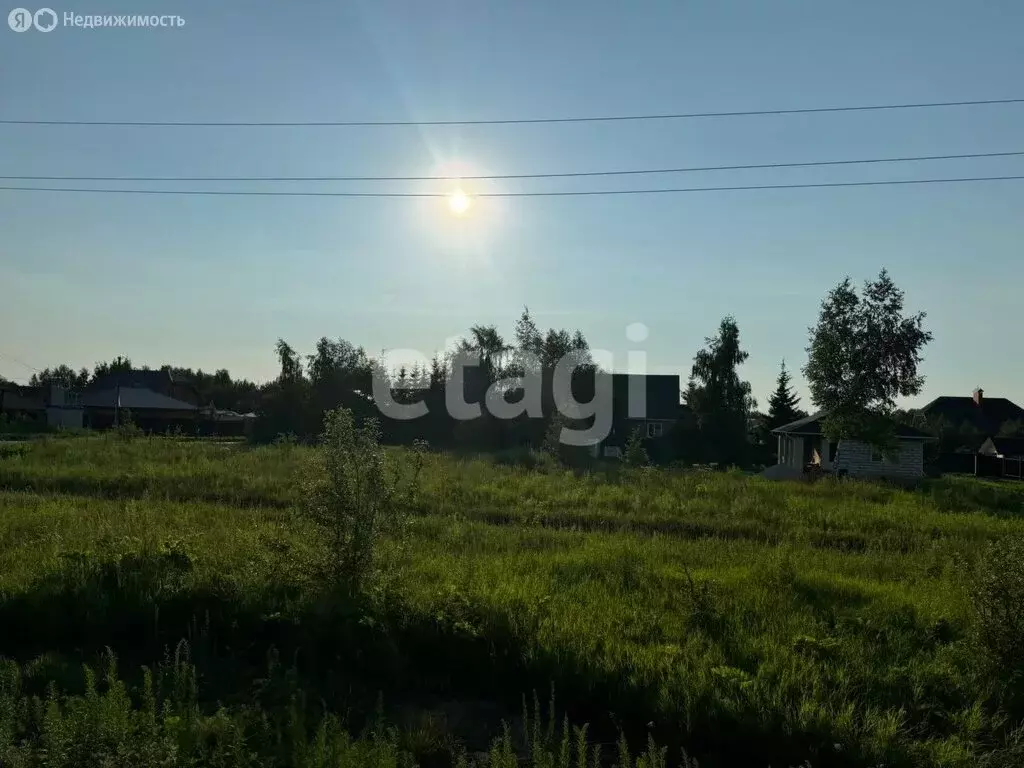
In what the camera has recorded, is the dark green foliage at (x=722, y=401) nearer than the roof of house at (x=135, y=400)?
Yes

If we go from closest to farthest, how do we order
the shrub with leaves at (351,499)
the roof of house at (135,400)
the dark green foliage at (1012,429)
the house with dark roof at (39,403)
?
1. the shrub with leaves at (351,499)
2. the dark green foliage at (1012,429)
3. the house with dark roof at (39,403)
4. the roof of house at (135,400)

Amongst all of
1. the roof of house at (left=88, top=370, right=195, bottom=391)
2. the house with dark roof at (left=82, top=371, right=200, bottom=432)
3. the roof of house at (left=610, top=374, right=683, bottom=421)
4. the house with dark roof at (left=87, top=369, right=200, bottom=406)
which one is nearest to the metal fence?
the roof of house at (left=610, top=374, right=683, bottom=421)

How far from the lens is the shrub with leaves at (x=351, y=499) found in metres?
7.55

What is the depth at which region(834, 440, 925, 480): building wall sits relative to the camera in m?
34.8

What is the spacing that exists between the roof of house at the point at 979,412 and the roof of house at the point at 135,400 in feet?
217

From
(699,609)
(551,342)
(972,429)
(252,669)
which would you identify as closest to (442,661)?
(252,669)

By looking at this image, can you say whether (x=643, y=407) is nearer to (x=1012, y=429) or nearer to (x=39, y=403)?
(x=1012, y=429)

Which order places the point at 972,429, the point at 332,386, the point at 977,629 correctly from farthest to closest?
the point at 972,429, the point at 332,386, the point at 977,629

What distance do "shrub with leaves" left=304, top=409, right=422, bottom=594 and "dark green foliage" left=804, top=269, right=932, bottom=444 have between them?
2996cm

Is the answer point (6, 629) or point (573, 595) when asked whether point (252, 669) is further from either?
point (573, 595)

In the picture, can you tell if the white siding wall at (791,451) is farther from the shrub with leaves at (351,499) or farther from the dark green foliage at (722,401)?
the shrub with leaves at (351,499)

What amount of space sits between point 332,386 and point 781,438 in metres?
30.4

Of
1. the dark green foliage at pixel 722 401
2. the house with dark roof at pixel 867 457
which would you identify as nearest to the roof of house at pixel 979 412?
the dark green foliage at pixel 722 401

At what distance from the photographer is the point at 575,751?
5328 millimetres
